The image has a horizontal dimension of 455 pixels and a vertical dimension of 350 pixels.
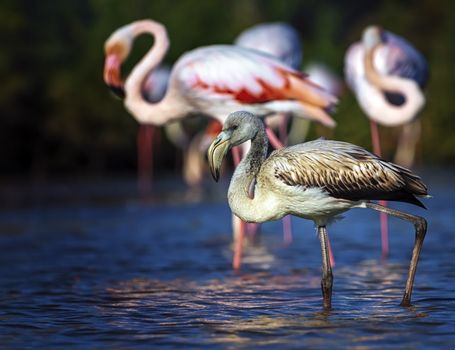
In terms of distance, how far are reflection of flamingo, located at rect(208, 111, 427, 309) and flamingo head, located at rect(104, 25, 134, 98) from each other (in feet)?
12.5

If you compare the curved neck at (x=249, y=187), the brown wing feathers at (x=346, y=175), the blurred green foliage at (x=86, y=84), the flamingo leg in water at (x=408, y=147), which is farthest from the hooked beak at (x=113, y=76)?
the flamingo leg in water at (x=408, y=147)

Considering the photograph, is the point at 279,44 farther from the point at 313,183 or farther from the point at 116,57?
the point at 313,183

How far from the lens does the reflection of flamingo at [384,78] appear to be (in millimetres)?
10148

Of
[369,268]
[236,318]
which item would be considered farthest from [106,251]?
[236,318]

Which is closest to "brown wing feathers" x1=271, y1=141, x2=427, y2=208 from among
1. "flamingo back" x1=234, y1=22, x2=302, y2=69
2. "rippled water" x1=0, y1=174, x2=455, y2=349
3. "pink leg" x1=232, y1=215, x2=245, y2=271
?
"rippled water" x1=0, y1=174, x2=455, y2=349

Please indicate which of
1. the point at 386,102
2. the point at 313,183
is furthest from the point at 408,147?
the point at 313,183

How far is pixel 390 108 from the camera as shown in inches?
408

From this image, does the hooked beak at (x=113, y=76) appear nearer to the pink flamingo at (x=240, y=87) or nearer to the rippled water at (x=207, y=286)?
the pink flamingo at (x=240, y=87)

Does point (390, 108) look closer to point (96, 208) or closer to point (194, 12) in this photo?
point (96, 208)

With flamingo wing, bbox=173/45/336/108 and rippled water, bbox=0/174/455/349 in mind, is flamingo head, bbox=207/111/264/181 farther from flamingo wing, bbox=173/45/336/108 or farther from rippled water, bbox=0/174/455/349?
flamingo wing, bbox=173/45/336/108

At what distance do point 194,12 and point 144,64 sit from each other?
23781mm

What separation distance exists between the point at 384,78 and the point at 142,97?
89.4 inches

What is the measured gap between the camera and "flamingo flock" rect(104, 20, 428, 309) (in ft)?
20.6

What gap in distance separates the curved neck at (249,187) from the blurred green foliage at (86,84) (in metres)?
18.4
